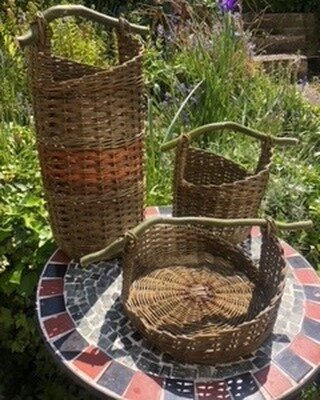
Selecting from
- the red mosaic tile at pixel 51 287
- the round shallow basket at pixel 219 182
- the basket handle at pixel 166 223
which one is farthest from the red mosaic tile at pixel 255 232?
the red mosaic tile at pixel 51 287

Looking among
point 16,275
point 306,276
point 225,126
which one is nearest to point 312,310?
point 306,276

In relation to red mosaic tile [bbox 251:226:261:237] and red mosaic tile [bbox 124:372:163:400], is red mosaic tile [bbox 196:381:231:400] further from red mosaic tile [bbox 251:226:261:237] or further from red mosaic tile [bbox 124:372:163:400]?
red mosaic tile [bbox 251:226:261:237]

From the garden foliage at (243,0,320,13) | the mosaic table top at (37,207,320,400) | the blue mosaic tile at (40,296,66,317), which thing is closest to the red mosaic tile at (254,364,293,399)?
the mosaic table top at (37,207,320,400)

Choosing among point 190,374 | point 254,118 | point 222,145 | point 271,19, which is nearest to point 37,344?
point 190,374

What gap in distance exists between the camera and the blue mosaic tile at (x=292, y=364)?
159cm

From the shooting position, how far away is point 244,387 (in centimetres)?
154

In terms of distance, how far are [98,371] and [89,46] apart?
2.21 metres

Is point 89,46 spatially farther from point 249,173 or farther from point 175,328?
point 175,328

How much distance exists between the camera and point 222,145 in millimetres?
2943

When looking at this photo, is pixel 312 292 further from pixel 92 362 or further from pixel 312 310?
pixel 92 362

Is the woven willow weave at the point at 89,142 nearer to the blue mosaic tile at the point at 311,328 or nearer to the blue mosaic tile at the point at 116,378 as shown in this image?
the blue mosaic tile at the point at 116,378

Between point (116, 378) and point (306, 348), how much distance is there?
1.80 feet

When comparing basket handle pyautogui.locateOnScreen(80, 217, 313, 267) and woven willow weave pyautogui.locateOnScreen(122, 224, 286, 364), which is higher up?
basket handle pyautogui.locateOnScreen(80, 217, 313, 267)

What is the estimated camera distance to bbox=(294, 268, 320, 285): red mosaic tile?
1946mm
